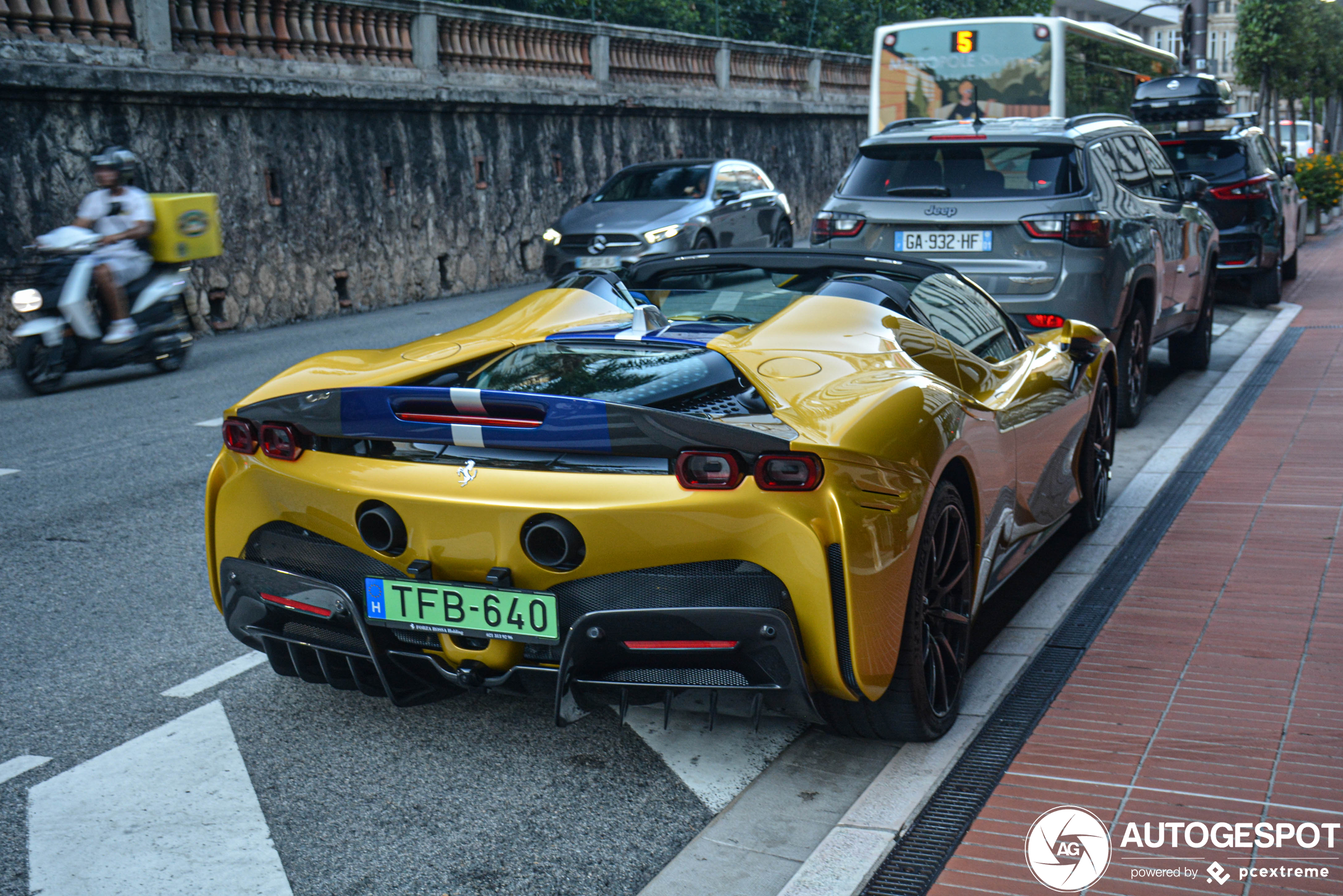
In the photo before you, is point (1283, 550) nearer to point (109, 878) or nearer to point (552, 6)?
point (109, 878)

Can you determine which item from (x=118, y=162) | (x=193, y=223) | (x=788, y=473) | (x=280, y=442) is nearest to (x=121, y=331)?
(x=193, y=223)

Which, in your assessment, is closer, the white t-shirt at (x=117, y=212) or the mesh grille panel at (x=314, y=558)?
the mesh grille panel at (x=314, y=558)

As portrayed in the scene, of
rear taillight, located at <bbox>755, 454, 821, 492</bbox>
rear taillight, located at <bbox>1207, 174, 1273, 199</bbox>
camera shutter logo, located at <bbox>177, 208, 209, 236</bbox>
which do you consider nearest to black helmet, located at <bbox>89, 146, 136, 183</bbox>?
camera shutter logo, located at <bbox>177, 208, 209, 236</bbox>

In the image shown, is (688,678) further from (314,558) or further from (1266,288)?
(1266,288)

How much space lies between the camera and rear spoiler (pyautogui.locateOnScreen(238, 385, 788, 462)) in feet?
A: 10.5

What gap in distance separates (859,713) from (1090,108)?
607 inches

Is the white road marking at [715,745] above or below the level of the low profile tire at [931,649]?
below

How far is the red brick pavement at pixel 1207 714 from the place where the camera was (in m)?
3.09

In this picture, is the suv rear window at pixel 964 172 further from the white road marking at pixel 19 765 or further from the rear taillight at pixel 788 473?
the white road marking at pixel 19 765

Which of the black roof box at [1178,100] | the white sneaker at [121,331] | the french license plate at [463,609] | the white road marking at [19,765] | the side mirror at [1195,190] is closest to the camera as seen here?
the french license plate at [463,609]

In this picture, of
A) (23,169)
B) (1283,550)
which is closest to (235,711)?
(1283,550)

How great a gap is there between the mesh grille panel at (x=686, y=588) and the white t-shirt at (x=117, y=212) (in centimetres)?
922

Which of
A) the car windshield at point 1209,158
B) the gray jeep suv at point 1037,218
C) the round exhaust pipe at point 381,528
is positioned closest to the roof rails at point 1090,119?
the gray jeep suv at point 1037,218

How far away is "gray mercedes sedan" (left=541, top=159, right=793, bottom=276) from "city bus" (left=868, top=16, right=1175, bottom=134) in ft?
7.11
